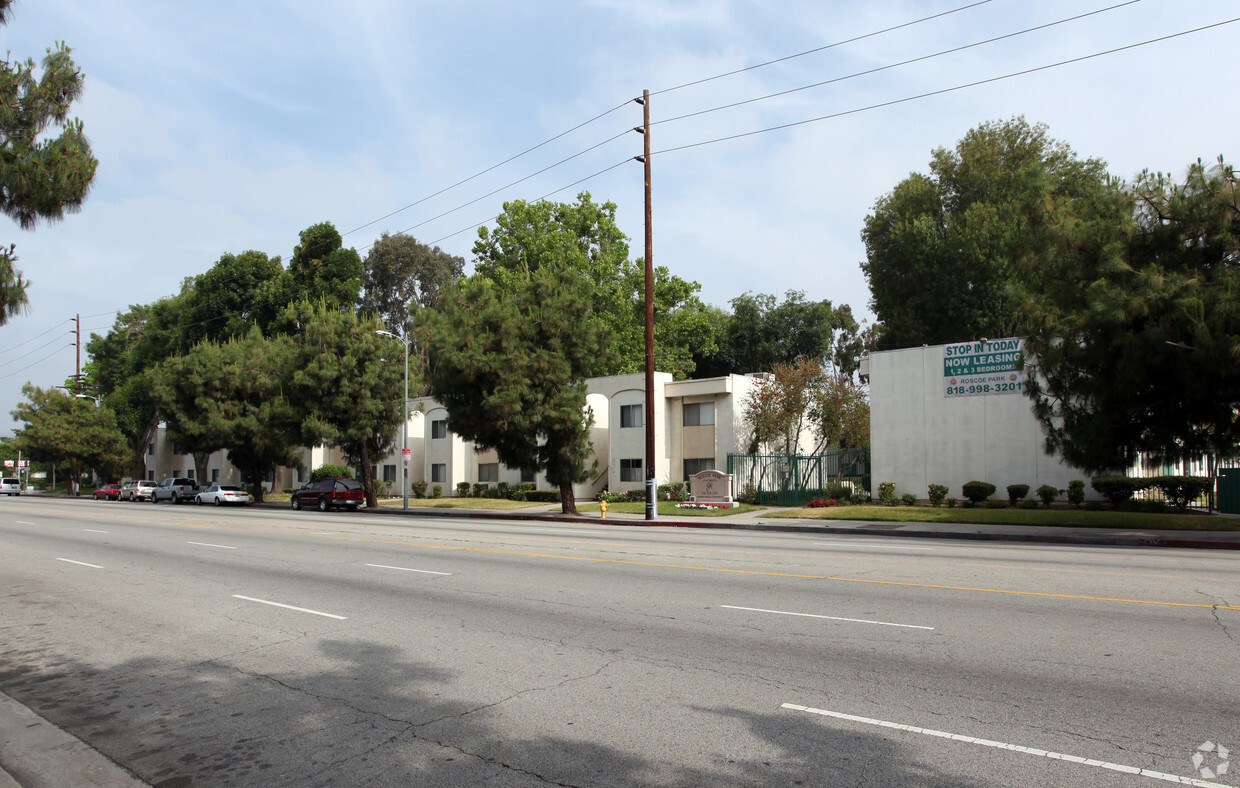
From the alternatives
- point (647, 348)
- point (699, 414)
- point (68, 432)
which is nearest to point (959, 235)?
point (699, 414)

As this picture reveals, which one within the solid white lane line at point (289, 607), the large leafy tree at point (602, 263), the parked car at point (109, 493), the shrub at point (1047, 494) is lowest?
the parked car at point (109, 493)

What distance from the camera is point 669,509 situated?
33.4 m

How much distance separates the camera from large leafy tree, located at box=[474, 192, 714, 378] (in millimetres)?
55781

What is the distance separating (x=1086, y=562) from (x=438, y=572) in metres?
11.2

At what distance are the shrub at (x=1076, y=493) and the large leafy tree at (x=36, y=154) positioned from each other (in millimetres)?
27917

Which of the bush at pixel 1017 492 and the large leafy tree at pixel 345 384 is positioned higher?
the large leafy tree at pixel 345 384

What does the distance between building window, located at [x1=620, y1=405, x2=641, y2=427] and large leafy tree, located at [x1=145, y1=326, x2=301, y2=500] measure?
2026 cm

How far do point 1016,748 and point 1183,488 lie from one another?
84.4ft

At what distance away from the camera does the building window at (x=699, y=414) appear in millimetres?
40531

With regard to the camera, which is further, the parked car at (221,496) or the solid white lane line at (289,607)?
the parked car at (221,496)

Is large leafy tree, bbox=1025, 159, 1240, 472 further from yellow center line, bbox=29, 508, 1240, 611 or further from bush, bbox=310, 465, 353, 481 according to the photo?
bush, bbox=310, 465, 353, 481

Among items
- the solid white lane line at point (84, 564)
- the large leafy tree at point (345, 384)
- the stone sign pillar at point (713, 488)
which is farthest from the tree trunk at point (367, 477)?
the solid white lane line at point (84, 564)

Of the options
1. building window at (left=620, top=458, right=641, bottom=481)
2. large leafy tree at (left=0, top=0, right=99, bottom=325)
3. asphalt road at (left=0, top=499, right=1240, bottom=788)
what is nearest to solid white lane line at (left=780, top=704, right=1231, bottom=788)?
asphalt road at (left=0, top=499, right=1240, bottom=788)

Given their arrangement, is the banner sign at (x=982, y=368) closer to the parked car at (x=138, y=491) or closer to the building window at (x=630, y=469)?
the building window at (x=630, y=469)
